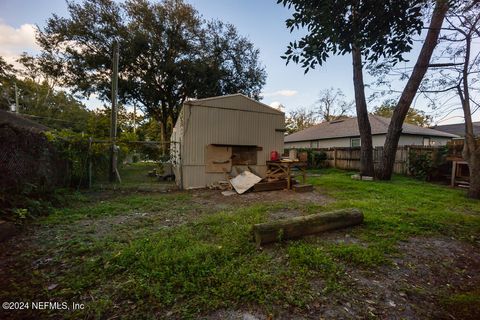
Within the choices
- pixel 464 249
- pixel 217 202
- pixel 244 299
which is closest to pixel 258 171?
pixel 217 202

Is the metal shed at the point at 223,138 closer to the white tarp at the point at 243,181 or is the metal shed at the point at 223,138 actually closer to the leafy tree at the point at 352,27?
the white tarp at the point at 243,181

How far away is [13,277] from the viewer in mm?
2199

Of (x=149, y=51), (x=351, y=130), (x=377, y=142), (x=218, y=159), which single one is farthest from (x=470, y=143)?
(x=149, y=51)

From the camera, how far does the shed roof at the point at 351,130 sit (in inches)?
610

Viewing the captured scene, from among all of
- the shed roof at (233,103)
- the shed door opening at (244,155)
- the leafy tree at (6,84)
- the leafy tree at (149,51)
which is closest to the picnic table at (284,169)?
the shed door opening at (244,155)

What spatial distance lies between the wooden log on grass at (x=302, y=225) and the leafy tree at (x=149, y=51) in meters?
13.4

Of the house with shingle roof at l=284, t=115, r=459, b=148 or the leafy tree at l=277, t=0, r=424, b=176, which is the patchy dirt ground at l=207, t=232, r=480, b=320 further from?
the house with shingle roof at l=284, t=115, r=459, b=148

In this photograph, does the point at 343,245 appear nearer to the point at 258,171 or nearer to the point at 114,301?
the point at 114,301

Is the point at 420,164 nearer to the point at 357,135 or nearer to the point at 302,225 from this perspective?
the point at 357,135

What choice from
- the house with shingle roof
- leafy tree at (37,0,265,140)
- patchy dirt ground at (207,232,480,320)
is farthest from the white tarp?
the house with shingle roof

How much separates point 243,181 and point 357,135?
12.9 metres

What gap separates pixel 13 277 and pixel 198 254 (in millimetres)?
1969

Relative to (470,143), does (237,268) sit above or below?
below

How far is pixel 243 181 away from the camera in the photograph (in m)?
7.32
